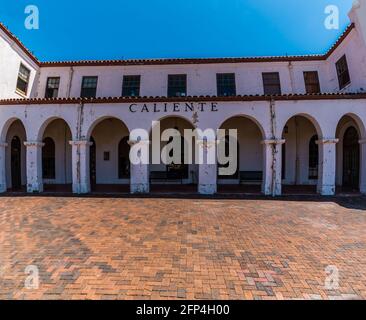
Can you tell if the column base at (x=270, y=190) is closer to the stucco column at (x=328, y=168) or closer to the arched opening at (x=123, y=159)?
the stucco column at (x=328, y=168)

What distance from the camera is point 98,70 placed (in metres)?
15.0

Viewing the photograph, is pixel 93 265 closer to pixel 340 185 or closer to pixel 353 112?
pixel 353 112

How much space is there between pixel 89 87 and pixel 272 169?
12626 millimetres

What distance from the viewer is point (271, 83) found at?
47.3ft

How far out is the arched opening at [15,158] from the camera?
12.1m

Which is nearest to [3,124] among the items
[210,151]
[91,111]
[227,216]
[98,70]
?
[91,111]

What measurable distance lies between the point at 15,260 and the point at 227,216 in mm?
5409

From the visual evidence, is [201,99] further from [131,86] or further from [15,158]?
[15,158]

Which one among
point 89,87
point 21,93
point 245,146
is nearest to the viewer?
point 21,93

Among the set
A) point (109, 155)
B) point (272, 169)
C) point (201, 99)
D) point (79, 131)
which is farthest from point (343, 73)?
point (79, 131)

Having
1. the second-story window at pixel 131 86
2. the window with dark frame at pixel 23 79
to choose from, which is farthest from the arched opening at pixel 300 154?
the window with dark frame at pixel 23 79

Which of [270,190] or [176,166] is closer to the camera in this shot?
[270,190]

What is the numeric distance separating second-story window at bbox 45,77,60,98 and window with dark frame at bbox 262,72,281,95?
45.5ft

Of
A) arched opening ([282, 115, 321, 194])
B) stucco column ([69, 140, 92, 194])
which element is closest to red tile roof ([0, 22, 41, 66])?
stucco column ([69, 140, 92, 194])
